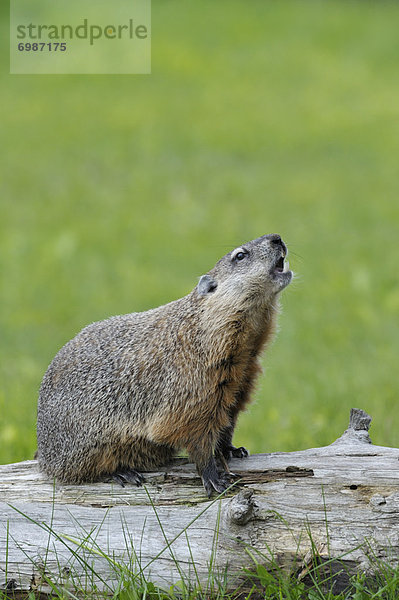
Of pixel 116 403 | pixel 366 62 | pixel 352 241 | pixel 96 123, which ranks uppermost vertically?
pixel 366 62

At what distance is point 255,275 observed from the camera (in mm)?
5227

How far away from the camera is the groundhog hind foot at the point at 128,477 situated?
5129mm

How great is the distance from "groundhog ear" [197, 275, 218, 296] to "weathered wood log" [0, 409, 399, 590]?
116 centimetres

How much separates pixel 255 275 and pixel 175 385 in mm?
854

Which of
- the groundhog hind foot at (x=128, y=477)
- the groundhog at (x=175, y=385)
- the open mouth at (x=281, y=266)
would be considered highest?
the open mouth at (x=281, y=266)

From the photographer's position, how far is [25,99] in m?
23.0

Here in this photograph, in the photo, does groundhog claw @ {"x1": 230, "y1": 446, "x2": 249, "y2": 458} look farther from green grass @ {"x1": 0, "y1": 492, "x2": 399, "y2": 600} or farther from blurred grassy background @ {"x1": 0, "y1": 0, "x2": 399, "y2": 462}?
green grass @ {"x1": 0, "y1": 492, "x2": 399, "y2": 600}

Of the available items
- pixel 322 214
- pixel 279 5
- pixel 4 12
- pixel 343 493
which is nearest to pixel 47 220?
pixel 322 214

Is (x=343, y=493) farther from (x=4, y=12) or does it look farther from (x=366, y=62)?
(x=4, y=12)

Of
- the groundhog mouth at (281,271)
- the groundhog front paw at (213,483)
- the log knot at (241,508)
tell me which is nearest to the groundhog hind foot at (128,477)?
the groundhog front paw at (213,483)

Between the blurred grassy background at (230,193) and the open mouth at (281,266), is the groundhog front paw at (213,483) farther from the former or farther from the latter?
the open mouth at (281,266)

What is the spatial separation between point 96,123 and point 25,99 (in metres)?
3.06

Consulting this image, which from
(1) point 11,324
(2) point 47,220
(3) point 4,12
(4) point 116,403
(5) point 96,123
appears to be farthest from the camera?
(3) point 4,12

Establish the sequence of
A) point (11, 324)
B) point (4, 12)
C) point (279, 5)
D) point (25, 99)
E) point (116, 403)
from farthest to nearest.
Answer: point (279, 5) < point (4, 12) < point (25, 99) < point (11, 324) < point (116, 403)
